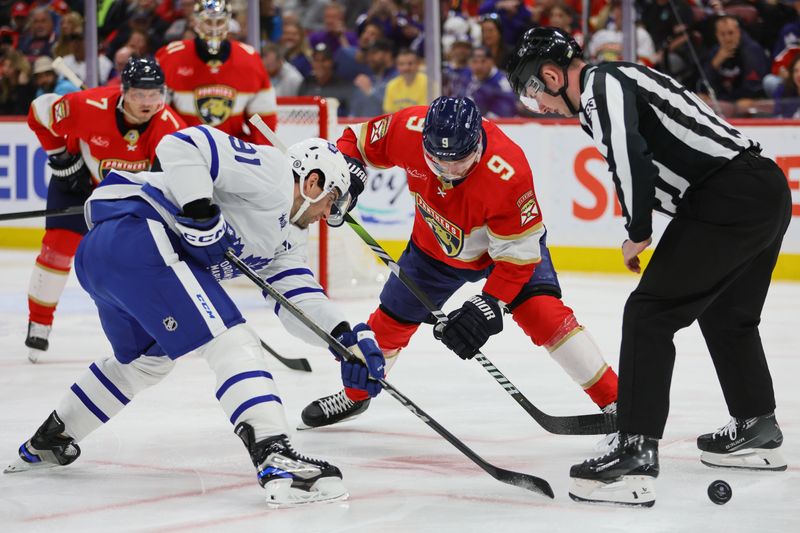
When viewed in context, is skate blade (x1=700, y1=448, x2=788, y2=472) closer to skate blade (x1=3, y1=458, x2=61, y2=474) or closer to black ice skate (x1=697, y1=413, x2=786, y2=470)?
black ice skate (x1=697, y1=413, x2=786, y2=470)

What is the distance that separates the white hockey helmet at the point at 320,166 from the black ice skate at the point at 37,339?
2179 mm

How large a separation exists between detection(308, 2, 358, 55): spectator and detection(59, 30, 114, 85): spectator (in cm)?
140

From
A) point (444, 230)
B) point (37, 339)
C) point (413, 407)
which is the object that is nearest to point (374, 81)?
point (37, 339)

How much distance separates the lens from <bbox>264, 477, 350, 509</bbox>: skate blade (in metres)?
2.81

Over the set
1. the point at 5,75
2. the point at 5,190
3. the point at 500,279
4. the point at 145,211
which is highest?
the point at 145,211

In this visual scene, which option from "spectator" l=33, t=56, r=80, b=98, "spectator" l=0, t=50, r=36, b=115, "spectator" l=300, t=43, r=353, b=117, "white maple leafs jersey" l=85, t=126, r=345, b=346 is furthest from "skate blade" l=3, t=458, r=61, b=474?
"spectator" l=0, t=50, r=36, b=115

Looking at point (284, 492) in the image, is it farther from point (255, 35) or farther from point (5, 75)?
point (5, 75)

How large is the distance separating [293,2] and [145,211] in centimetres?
691

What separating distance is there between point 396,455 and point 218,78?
3.13m

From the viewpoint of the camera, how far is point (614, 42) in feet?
23.4

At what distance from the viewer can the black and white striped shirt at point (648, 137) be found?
2781 mm

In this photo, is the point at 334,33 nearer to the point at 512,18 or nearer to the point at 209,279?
the point at 512,18

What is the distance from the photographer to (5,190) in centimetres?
841

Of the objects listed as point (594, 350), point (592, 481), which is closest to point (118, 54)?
point (594, 350)
